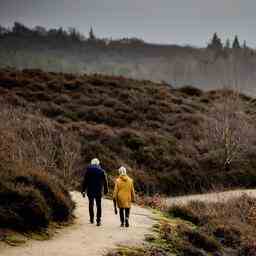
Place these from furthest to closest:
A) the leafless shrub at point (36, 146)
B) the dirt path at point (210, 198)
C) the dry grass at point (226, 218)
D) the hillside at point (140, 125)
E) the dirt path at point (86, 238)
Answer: the hillside at point (140, 125)
the dirt path at point (210, 198)
the leafless shrub at point (36, 146)
the dry grass at point (226, 218)
the dirt path at point (86, 238)

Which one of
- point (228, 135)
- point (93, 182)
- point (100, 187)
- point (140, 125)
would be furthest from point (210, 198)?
point (140, 125)

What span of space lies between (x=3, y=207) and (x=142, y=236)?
12.8 feet

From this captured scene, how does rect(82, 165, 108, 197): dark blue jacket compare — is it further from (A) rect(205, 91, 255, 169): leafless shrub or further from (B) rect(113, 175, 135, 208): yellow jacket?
(A) rect(205, 91, 255, 169): leafless shrub

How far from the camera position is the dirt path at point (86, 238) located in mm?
12945

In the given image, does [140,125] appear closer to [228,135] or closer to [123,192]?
[228,135]

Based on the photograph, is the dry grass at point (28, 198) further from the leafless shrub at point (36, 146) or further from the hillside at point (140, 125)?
the hillside at point (140, 125)

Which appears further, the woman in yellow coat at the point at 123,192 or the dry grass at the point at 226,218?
the dry grass at the point at 226,218

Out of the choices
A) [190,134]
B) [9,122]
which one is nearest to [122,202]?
[9,122]

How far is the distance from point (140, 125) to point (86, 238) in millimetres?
28376

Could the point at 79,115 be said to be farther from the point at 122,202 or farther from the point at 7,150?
the point at 122,202

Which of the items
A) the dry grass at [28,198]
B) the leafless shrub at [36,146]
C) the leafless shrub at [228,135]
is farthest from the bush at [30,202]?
the leafless shrub at [228,135]

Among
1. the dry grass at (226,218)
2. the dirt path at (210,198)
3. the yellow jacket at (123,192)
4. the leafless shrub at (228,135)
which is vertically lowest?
the dirt path at (210,198)

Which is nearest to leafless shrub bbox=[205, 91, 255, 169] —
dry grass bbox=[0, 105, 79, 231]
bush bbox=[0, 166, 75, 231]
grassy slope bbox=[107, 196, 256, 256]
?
grassy slope bbox=[107, 196, 256, 256]

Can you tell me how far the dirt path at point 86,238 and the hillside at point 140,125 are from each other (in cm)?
1041
